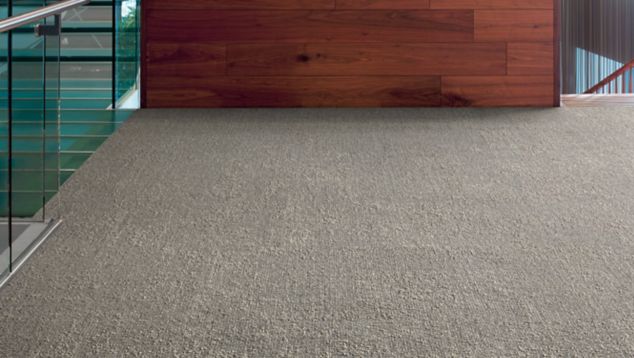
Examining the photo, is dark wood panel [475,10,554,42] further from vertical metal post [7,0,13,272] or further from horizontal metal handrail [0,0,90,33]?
vertical metal post [7,0,13,272]

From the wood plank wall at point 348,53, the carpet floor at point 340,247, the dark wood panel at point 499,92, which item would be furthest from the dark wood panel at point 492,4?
the carpet floor at point 340,247

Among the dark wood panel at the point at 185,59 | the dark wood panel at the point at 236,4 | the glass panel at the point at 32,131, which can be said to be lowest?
the glass panel at the point at 32,131

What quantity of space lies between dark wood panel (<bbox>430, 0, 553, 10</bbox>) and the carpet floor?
62 cm

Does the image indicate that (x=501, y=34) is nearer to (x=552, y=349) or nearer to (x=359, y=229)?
(x=359, y=229)

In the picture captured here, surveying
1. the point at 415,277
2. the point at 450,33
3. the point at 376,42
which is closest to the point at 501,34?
the point at 450,33

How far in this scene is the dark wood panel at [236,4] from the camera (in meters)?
3.46

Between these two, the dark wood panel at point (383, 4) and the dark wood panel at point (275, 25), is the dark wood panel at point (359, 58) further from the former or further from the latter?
the dark wood panel at point (383, 4)

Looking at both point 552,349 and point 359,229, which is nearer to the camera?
point 552,349

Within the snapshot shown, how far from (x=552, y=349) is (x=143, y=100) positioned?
246cm

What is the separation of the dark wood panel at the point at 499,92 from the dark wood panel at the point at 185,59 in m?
1.00

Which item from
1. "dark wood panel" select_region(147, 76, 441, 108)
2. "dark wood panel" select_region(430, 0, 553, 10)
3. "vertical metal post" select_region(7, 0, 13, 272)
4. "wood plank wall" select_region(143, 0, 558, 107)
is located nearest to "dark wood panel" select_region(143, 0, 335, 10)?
"wood plank wall" select_region(143, 0, 558, 107)

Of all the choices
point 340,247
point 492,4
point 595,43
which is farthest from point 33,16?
point 595,43

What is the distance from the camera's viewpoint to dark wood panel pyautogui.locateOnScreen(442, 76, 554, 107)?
352cm

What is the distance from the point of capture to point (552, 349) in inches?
58.2
